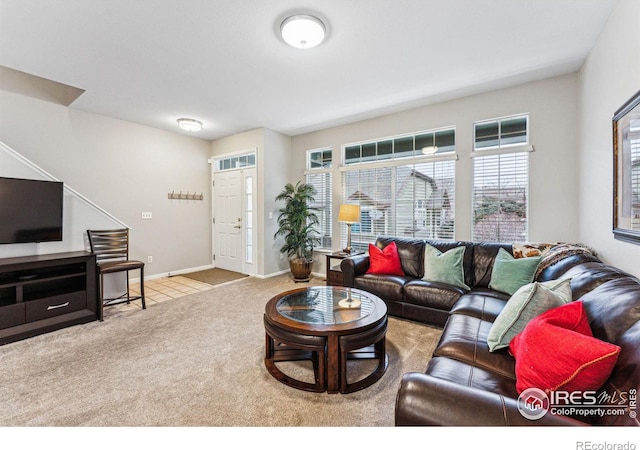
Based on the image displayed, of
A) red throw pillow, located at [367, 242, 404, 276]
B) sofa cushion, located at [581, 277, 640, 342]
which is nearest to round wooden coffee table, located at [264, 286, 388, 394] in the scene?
red throw pillow, located at [367, 242, 404, 276]

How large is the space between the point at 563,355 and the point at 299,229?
4.13 metres

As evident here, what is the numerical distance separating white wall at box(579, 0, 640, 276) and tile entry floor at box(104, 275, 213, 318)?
4.69m

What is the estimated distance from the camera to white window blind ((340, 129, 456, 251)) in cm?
389

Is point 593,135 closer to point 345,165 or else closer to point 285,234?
point 345,165

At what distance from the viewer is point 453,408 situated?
0.91 meters

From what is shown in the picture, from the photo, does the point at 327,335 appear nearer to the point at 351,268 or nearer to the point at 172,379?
the point at 172,379

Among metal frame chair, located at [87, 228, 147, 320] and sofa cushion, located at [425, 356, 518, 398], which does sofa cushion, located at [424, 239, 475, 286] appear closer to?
sofa cushion, located at [425, 356, 518, 398]

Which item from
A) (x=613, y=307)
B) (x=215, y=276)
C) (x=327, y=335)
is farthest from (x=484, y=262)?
(x=215, y=276)

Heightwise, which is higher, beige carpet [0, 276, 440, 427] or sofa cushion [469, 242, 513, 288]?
sofa cushion [469, 242, 513, 288]

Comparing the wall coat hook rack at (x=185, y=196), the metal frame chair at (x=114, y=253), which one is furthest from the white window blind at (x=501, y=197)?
the wall coat hook rack at (x=185, y=196)

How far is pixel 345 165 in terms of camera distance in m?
4.86

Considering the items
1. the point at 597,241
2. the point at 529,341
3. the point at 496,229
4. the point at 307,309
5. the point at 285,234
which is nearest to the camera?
the point at 529,341

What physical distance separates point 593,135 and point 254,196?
4.55m
